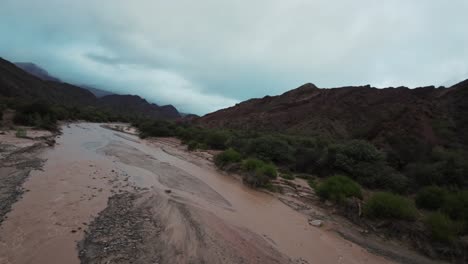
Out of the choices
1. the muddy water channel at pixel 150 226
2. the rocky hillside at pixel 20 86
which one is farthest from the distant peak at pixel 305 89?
the rocky hillside at pixel 20 86

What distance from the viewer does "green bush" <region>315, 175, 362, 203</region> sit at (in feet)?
38.9

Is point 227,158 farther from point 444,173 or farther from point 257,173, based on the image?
point 444,173

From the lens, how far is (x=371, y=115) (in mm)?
43531

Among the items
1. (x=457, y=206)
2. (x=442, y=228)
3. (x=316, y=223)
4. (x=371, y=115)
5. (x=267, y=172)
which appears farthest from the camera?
(x=371, y=115)

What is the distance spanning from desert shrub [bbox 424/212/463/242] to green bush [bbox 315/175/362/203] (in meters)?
3.26

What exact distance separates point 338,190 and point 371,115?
3659 cm

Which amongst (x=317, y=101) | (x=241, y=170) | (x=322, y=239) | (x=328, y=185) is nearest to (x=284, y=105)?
(x=317, y=101)

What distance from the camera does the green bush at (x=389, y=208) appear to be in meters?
9.49

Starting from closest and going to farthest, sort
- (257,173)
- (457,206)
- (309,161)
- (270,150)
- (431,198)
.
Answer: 1. (457,206)
2. (431,198)
3. (257,173)
4. (309,161)
5. (270,150)

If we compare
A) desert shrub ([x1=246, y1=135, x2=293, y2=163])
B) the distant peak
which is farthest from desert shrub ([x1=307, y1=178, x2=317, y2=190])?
the distant peak

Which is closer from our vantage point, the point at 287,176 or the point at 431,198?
Answer: the point at 431,198

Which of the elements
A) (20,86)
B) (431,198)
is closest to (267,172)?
(431,198)

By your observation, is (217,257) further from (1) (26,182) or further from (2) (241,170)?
(2) (241,170)

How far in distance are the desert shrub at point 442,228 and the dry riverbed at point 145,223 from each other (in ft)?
6.52
